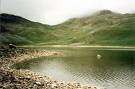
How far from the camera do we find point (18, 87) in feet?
115

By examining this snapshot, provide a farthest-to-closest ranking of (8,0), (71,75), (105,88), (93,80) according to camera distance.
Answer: (8,0) → (71,75) → (93,80) → (105,88)

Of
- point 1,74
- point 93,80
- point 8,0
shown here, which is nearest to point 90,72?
point 93,80

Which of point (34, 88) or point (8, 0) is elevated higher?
point (8, 0)

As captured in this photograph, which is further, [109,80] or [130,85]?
[109,80]

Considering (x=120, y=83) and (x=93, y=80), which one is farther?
(x=93, y=80)

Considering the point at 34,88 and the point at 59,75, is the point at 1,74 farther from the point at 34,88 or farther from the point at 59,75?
the point at 59,75

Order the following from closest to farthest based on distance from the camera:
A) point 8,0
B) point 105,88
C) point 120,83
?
point 105,88 < point 120,83 < point 8,0

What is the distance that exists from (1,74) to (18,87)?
6.52m

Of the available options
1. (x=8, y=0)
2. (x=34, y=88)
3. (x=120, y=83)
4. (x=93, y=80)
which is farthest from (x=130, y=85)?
(x=8, y=0)

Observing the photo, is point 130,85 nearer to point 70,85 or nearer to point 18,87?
point 70,85

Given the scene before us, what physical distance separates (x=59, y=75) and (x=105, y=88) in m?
14.0

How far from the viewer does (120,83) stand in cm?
4284

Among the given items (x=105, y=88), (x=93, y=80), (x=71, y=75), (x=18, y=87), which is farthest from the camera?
(x=71, y=75)

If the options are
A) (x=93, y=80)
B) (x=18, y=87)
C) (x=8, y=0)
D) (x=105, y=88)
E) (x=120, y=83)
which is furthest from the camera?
(x=8, y=0)
